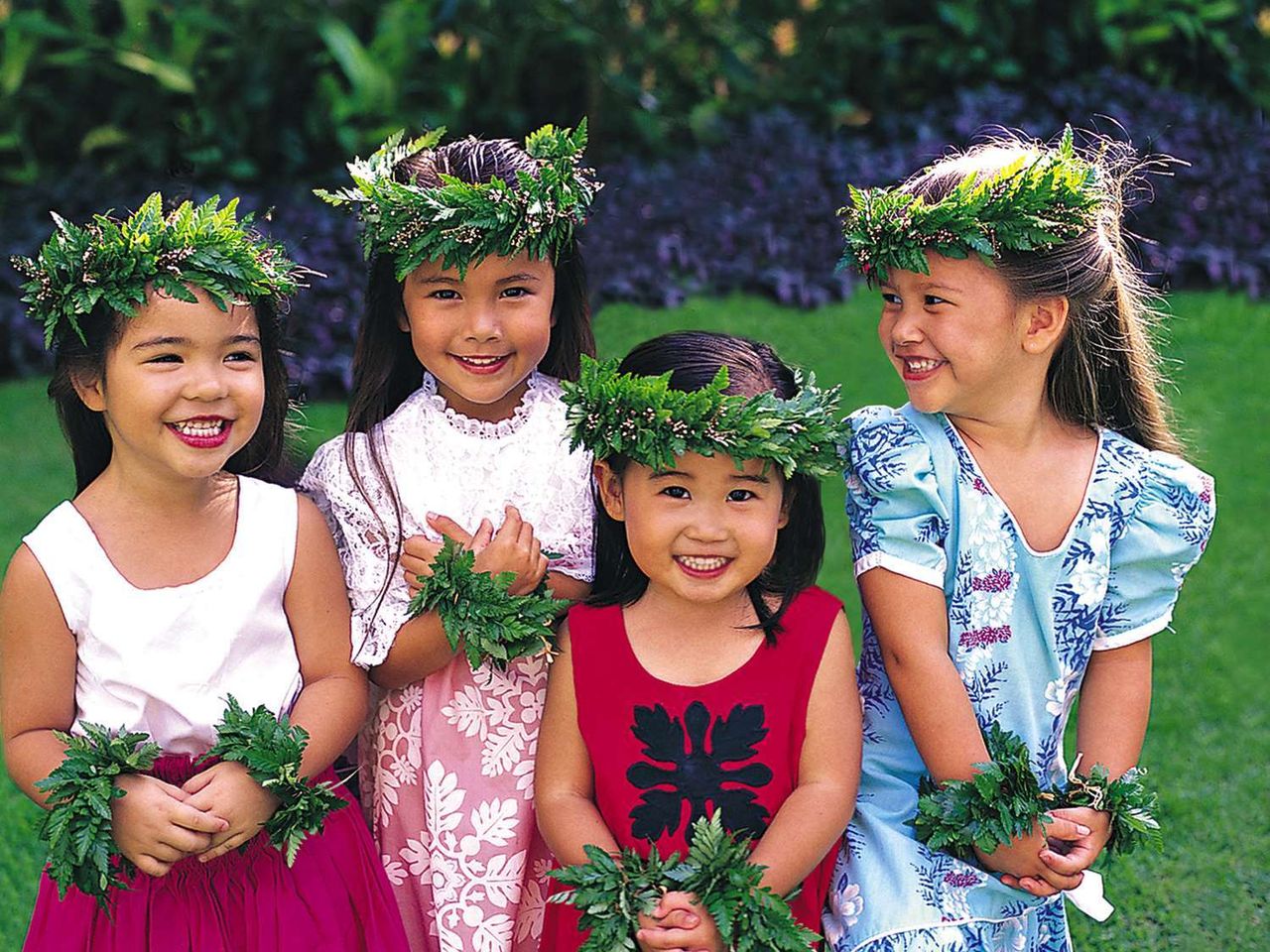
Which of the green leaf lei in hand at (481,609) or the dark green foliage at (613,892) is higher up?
the green leaf lei in hand at (481,609)

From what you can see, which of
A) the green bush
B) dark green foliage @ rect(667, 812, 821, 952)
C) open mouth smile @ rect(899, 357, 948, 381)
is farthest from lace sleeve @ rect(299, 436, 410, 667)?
the green bush

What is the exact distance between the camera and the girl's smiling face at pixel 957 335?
3.12m

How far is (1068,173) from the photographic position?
3.05 m

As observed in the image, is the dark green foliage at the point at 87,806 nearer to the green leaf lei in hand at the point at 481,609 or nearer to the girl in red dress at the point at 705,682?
the green leaf lei in hand at the point at 481,609

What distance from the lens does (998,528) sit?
318 cm

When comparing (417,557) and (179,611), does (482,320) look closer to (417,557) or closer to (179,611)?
(417,557)


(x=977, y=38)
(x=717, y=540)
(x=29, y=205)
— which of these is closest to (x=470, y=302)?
(x=717, y=540)

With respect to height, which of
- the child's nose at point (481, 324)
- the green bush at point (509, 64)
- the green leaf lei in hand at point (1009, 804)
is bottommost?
the green leaf lei in hand at point (1009, 804)

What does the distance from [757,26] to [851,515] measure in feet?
22.7

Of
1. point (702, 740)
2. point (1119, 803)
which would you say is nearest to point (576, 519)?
point (702, 740)

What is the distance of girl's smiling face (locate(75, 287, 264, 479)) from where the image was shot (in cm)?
305

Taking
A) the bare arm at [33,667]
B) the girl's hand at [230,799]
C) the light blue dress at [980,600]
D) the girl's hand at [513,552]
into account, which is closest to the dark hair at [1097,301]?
the light blue dress at [980,600]

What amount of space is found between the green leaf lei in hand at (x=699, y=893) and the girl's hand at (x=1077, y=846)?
476 mm

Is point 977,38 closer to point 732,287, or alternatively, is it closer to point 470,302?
point 732,287
